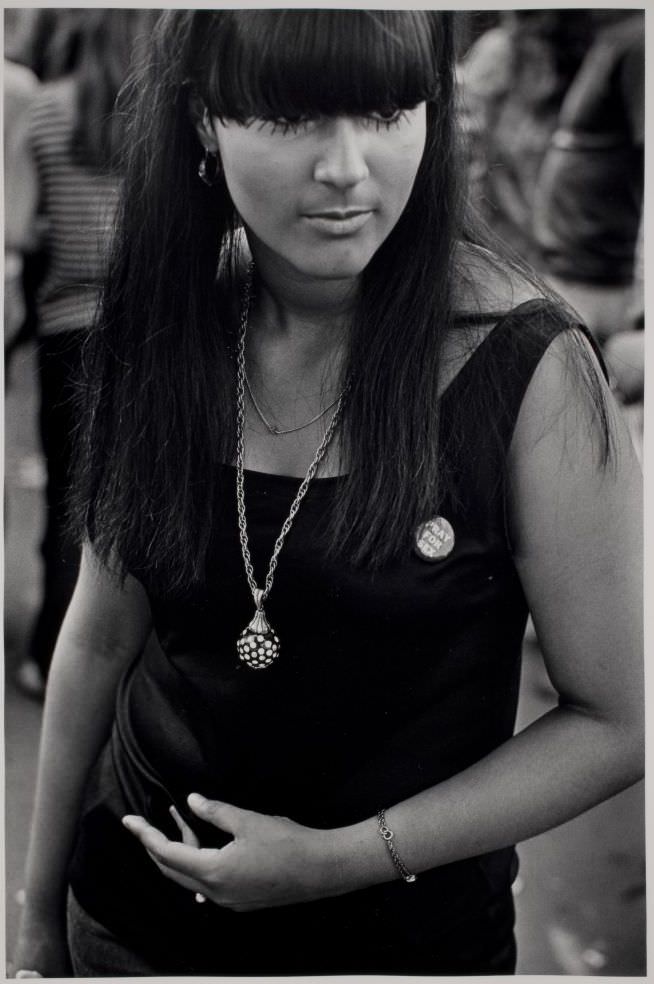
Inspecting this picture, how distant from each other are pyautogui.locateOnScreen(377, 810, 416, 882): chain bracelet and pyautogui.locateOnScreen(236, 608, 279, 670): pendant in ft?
0.45

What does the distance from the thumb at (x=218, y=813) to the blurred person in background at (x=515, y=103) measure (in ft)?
1.52

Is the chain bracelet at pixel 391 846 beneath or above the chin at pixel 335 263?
beneath

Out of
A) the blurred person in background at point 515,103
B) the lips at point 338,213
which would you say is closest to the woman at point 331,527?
the lips at point 338,213

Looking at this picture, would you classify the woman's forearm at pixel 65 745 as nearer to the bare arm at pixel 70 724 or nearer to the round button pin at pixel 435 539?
the bare arm at pixel 70 724

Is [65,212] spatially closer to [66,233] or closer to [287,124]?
[66,233]

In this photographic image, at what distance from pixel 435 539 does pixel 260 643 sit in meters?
0.15

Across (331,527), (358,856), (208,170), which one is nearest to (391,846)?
(358,856)

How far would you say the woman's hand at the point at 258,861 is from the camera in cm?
70

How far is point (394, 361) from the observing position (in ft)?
2.26

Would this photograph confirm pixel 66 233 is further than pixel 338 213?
Yes

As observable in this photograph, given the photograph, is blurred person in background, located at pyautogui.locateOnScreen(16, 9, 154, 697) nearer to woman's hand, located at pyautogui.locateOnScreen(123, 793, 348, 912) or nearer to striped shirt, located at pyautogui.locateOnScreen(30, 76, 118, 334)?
striped shirt, located at pyautogui.locateOnScreen(30, 76, 118, 334)

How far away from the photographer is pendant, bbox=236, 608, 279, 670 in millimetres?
701

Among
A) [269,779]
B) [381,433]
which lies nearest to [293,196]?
[381,433]

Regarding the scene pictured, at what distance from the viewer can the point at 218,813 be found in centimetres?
71
